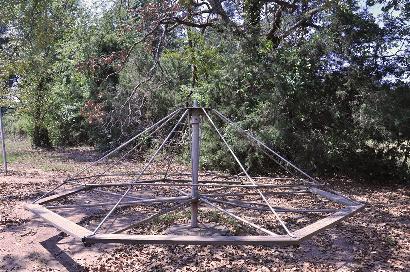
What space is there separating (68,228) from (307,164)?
6.93m

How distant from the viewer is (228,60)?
1034cm

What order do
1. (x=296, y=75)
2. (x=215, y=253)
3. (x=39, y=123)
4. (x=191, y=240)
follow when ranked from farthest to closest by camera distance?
(x=39, y=123)
(x=296, y=75)
(x=215, y=253)
(x=191, y=240)

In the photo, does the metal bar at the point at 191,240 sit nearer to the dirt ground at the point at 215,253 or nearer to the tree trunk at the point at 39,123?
the dirt ground at the point at 215,253

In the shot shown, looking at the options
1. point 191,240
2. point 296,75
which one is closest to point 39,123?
point 296,75

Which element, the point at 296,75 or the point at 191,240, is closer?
the point at 191,240

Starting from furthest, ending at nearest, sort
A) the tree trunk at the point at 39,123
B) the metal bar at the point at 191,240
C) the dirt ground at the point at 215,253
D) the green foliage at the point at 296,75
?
the tree trunk at the point at 39,123
the green foliage at the point at 296,75
the dirt ground at the point at 215,253
the metal bar at the point at 191,240

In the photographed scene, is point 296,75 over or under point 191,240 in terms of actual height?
over

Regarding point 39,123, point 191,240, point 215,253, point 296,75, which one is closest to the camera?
point 191,240

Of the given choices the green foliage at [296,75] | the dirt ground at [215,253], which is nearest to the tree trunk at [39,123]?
the green foliage at [296,75]

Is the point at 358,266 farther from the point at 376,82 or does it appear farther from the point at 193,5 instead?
the point at 193,5

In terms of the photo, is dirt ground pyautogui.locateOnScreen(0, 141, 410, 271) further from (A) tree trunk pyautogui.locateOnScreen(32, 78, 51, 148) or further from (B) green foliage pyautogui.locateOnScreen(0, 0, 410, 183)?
(A) tree trunk pyautogui.locateOnScreen(32, 78, 51, 148)

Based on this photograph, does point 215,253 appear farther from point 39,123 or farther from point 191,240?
point 39,123

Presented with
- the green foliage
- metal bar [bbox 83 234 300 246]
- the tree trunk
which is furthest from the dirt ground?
the tree trunk

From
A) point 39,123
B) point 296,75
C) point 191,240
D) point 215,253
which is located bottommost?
point 215,253
